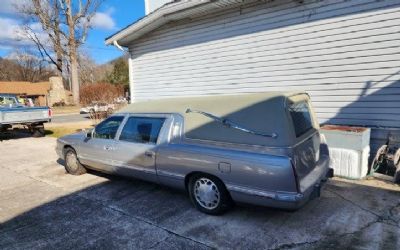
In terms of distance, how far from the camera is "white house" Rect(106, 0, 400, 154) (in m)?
5.85

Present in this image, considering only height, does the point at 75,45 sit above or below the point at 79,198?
above

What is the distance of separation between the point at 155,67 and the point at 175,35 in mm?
1301

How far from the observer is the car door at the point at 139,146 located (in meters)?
4.69

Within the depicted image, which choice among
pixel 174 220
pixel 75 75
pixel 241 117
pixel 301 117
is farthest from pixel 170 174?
pixel 75 75

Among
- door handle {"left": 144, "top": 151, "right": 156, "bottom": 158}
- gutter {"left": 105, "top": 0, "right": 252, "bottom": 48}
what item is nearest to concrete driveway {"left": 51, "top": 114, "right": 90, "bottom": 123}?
gutter {"left": 105, "top": 0, "right": 252, "bottom": 48}

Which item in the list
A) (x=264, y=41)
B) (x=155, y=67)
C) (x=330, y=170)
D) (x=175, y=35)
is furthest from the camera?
(x=155, y=67)

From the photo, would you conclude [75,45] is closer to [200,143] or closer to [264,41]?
[264,41]

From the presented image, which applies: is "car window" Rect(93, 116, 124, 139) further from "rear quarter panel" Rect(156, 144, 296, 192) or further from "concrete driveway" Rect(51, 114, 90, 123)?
"concrete driveway" Rect(51, 114, 90, 123)

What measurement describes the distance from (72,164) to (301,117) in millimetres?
4653

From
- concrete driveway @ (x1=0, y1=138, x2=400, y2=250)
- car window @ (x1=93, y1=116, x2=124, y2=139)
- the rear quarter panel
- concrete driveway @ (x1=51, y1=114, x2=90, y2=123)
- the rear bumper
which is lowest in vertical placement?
concrete driveway @ (x1=0, y1=138, x2=400, y2=250)

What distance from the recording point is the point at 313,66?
21.9 ft

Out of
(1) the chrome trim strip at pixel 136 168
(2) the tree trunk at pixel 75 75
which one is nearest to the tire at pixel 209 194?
(1) the chrome trim strip at pixel 136 168

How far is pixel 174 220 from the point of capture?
4.14 m

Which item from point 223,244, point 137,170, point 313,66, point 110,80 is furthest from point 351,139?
point 110,80
